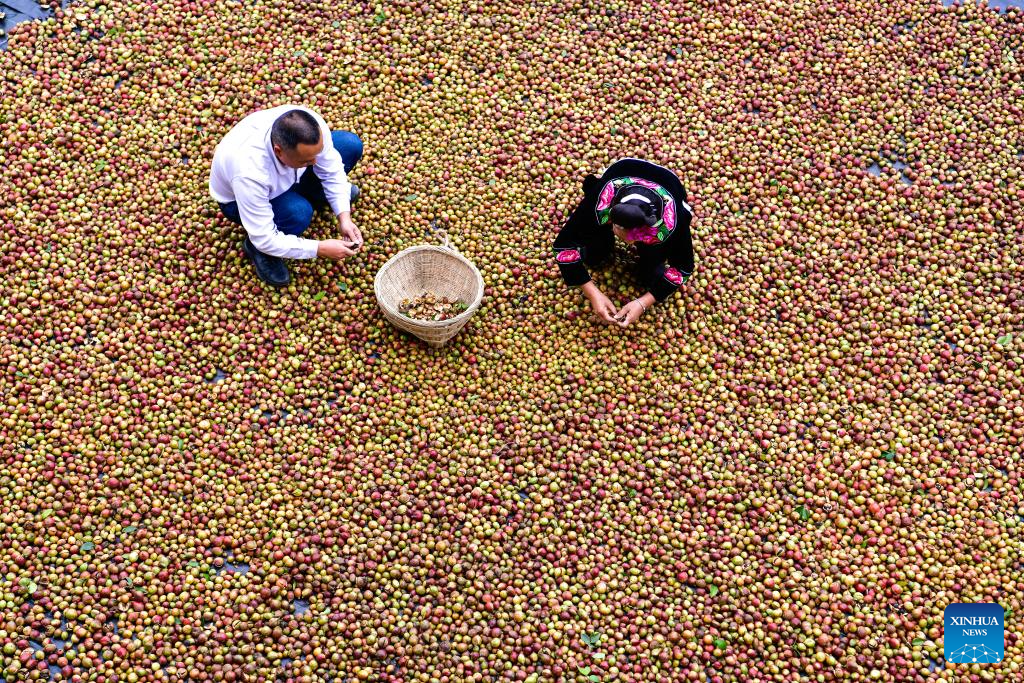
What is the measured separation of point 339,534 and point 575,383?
52.4 inches

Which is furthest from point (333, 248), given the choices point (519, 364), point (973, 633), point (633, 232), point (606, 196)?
point (973, 633)

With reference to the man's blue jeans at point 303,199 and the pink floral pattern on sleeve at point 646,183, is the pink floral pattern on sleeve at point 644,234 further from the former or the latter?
the man's blue jeans at point 303,199

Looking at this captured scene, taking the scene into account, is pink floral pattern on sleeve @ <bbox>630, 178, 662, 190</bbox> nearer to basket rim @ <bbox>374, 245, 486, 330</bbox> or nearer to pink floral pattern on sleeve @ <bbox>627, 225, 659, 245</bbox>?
pink floral pattern on sleeve @ <bbox>627, 225, 659, 245</bbox>

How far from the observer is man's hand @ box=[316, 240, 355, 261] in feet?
14.3

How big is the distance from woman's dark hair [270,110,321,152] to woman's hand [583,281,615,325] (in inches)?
59.0

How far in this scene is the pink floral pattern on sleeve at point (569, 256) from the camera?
442 cm

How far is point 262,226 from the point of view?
4223 millimetres

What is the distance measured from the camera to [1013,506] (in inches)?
167

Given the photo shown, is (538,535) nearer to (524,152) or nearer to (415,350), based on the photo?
(415,350)

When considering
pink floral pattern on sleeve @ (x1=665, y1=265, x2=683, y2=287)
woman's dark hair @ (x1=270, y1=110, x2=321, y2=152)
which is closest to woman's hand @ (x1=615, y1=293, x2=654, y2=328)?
pink floral pattern on sleeve @ (x1=665, y1=265, x2=683, y2=287)

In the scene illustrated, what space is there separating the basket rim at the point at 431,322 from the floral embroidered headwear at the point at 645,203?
0.68 meters

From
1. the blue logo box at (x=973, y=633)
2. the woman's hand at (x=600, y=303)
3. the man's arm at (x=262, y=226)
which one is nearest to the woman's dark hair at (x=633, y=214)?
the woman's hand at (x=600, y=303)

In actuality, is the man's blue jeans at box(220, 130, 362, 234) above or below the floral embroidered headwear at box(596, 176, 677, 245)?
below

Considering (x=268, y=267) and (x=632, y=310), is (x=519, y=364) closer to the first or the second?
(x=632, y=310)
